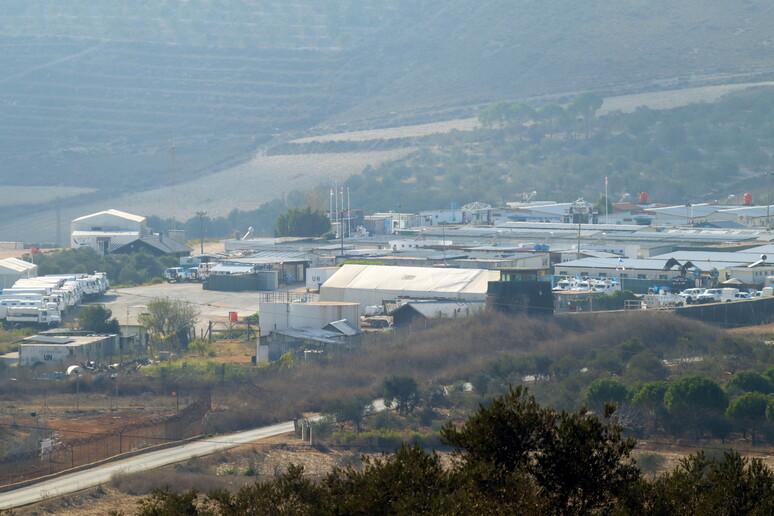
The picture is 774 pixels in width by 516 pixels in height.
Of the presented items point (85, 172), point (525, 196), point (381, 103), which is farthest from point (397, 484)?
point (381, 103)

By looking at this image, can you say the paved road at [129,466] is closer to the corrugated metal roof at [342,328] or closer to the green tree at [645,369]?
the green tree at [645,369]

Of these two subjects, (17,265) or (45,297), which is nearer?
(45,297)

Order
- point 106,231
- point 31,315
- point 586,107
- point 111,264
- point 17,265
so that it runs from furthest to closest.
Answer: point 586,107 → point 106,231 → point 111,264 → point 17,265 → point 31,315

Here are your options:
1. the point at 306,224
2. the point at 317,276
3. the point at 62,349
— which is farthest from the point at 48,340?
the point at 306,224

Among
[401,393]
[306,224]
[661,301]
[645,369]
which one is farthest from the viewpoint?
[306,224]

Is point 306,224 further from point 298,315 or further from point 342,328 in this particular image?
point 342,328

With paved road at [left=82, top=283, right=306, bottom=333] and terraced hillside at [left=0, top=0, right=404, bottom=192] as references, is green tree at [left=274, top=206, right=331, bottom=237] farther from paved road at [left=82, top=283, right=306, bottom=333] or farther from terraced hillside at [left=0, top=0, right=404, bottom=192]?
terraced hillside at [left=0, top=0, right=404, bottom=192]

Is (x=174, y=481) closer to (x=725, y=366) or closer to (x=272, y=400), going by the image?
(x=272, y=400)

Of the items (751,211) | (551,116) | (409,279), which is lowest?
(409,279)
